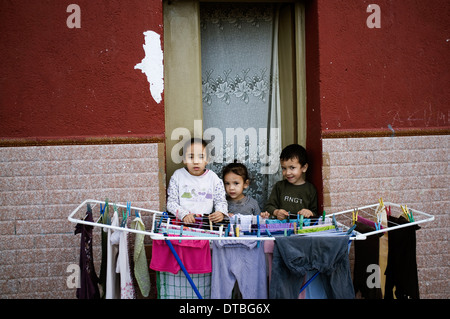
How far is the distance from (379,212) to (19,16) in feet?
11.3

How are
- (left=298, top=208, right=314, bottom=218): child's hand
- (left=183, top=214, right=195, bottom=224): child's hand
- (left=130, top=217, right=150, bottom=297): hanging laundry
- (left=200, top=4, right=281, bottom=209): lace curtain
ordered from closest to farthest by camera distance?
(left=130, top=217, right=150, bottom=297): hanging laundry
(left=183, top=214, right=195, bottom=224): child's hand
(left=298, top=208, right=314, bottom=218): child's hand
(left=200, top=4, right=281, bottom=209): lace curtain

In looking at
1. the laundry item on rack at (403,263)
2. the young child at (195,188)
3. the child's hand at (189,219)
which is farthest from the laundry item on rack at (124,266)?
the laundry item on rack at (403,263)

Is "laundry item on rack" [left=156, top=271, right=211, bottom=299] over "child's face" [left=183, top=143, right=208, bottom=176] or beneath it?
beneath

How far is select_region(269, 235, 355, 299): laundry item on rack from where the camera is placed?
2627 millimetres

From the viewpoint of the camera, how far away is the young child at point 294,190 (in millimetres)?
3586

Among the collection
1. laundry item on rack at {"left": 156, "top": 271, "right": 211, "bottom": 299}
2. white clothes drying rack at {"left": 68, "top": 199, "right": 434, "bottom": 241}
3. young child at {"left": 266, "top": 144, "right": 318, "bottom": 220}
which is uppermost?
young child at {"left": 266, "top": 144, "right": 318, "bottom": 220}

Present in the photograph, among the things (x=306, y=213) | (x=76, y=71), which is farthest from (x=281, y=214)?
(x=76, y=71)

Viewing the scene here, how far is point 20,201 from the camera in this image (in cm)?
337

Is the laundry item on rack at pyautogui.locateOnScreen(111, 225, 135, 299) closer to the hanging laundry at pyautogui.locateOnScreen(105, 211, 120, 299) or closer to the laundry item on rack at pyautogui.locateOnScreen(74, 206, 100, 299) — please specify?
the hanging laundry at pyautogui.locateOnScreen(105, 211, 120, 299)

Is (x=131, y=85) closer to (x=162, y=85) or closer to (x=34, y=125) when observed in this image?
(x=162, y=85)

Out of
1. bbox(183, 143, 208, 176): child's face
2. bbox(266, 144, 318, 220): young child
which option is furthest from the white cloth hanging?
bbox(266, 144, 318, 220): young child

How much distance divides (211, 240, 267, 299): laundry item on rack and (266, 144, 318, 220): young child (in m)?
0.78

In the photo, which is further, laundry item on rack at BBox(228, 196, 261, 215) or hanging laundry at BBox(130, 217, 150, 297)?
Answer: laundry item on rack at BBox(228, 196, 261, 215)

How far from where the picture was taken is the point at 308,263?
264 cm
